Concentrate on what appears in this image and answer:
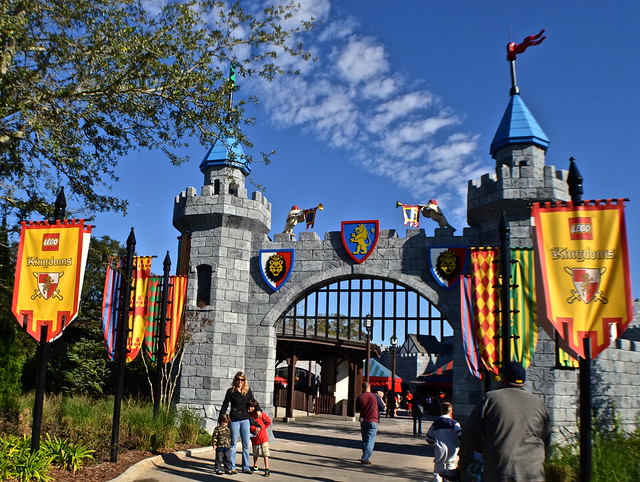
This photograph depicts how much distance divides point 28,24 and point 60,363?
12066mm

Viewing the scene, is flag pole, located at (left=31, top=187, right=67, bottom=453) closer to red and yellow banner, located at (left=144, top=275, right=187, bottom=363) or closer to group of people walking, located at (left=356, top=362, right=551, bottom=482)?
red and yellow banner, located at (left=144, top=275, right=187, bottom=363)

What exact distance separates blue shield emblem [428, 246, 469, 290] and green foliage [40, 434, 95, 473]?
901cm

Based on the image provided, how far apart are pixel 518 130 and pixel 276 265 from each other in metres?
7.23

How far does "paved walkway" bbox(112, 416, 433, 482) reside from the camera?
8.73 metres

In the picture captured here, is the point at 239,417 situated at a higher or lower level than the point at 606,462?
higher

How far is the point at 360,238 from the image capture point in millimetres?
15000

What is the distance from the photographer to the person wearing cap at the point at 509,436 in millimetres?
3900

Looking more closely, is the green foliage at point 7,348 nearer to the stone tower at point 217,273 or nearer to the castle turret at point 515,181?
the stone tower at point 217,273

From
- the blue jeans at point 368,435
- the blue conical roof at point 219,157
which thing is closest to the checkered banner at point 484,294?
the blue jeans at point 368,435

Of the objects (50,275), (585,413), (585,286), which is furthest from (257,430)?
(585,286)

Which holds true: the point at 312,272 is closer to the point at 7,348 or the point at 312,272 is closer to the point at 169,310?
the point at 169,310

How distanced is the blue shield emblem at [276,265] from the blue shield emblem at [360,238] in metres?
1.60

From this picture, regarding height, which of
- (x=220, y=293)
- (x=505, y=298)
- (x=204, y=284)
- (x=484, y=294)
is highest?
(x=204, y=284)

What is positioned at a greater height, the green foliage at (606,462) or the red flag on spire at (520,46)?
the red flag on spire at (520,46)
